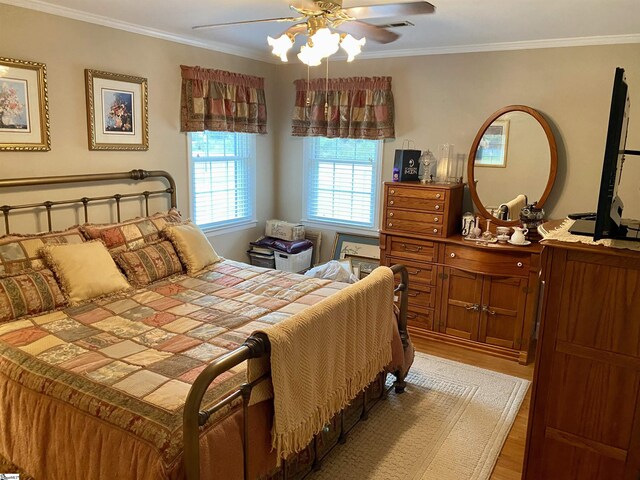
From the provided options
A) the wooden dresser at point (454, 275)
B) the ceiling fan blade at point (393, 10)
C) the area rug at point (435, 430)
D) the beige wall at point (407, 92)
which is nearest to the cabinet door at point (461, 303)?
the wooden dresser at point (454, 275)

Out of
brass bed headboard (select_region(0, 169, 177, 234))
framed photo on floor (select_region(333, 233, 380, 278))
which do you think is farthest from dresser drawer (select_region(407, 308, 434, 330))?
brass bed headboard (select_region(0, 169, 177, 234))

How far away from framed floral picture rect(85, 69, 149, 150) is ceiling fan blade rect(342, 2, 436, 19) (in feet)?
6.79

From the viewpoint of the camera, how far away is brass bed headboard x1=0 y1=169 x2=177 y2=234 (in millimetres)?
3078

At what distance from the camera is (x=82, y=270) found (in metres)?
2.96

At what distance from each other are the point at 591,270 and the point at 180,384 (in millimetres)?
1699

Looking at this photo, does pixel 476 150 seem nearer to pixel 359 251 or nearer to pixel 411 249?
pixel 411 249

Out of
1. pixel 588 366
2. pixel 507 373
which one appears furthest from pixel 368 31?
pixel 507 373

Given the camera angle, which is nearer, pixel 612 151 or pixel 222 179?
pixel 612 151

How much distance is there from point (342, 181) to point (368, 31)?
8.05 feet

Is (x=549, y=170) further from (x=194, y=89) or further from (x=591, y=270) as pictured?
(x=194, y=89)

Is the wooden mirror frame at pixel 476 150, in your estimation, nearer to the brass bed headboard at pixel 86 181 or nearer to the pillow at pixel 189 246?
the pillow at pixel 189 246

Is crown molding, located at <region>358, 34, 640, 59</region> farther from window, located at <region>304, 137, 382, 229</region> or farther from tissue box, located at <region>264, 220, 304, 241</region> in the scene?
tissue box, located at <region>264, 220, 304, 241</region>

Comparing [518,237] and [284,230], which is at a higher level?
[518,237]

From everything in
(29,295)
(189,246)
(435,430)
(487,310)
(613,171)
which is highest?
(613,171)
